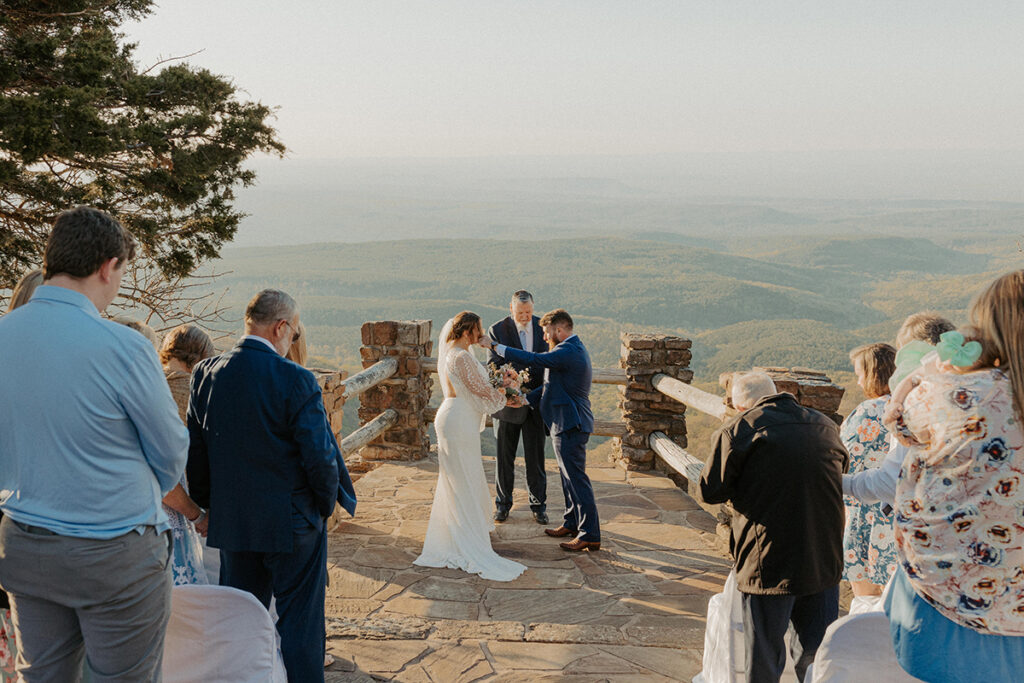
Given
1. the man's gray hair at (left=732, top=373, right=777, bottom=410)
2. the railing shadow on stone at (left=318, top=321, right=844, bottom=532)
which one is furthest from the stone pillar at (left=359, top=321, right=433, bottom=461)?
the man's gray hair at (left=732, top=373, right=777, bottom=410)

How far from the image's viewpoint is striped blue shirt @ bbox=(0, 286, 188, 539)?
6.97 ft

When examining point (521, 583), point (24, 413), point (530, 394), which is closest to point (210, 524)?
point (24, 413)

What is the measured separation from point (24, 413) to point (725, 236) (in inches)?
4352

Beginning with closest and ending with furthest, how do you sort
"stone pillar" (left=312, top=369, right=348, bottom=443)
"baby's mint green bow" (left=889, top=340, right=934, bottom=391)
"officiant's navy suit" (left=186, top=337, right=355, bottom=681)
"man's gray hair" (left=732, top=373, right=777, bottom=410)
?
"baby's mint green bow" (left=889, top=340, right=934, bottom=391) < "officiant's navy suit" (left=186, top=337, right=355, bottom=681) < "man's gray hair" (left=732, top=373, right=777, bottom=410) < "stone pillar" (left=312, top=369, right=348, bottom=443)

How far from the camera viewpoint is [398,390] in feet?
27.6

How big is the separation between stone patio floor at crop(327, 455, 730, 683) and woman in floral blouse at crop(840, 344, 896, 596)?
3.13 feet

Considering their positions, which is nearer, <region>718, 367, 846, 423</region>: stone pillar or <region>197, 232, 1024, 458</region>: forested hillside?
<region>718, 367, 846, 423</region>: stone pillar

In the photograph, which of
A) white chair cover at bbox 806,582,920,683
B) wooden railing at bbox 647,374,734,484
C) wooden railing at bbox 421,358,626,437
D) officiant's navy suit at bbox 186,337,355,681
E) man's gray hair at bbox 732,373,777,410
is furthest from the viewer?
wooden railing at bbox 421,358,626,437

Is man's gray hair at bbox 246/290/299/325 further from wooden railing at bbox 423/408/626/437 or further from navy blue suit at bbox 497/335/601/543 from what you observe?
wooden railing at bbox 423/408/626/437

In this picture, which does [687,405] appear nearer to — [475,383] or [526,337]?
[526,337]

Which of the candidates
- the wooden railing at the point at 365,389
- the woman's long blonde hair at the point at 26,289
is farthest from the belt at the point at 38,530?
the wooden railing at the point at 365,389

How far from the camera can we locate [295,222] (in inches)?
4021

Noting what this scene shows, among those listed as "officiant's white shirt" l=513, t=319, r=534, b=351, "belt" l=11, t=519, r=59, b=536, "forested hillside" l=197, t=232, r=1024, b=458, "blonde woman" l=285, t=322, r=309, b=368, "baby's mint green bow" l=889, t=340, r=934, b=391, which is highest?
"baby's mint green bow" l=889, t=340, r=934, b=391

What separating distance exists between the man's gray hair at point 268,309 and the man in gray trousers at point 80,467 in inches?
27.5
